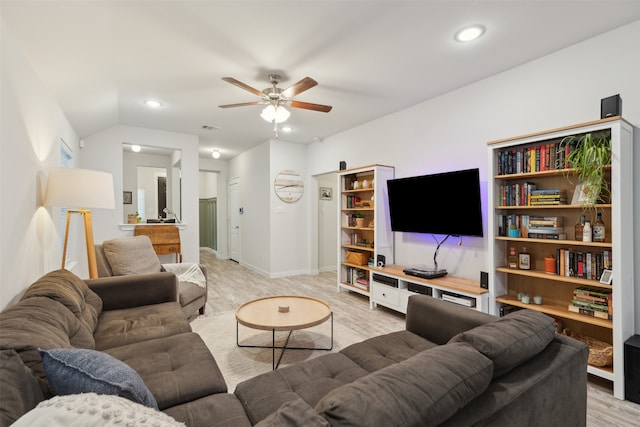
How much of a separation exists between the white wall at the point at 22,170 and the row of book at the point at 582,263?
3890mm

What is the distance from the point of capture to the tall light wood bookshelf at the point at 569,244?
6.87 feet

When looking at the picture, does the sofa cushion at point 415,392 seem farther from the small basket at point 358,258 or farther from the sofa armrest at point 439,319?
the small basket at point 358,258

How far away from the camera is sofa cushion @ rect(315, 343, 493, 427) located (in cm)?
77

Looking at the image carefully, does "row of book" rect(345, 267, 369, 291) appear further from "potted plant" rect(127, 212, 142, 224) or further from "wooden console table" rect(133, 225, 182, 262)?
"potted plant" rect(127, 212, 142, 224)

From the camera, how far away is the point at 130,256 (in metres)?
3.24

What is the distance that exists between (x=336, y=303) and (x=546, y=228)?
8.44 feet

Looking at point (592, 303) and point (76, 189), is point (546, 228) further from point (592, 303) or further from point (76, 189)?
point (76, 189)

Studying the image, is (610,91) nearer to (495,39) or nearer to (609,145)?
(609,145)

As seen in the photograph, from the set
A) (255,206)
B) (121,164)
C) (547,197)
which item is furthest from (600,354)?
(121,164)

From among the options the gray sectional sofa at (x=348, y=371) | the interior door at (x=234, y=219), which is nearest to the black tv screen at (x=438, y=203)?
the gray sectional sofa at (x=348, y=371)

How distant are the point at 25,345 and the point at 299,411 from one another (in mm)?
1063

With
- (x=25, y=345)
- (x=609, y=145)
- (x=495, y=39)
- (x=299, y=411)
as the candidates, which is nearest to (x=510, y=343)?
(x=299, y=411)

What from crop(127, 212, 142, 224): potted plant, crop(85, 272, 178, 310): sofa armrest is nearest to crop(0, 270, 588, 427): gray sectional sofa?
crop(85, 272, 178, 310): sofa armrest

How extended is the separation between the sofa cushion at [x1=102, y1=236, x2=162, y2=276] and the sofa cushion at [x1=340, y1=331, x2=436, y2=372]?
2480mm
